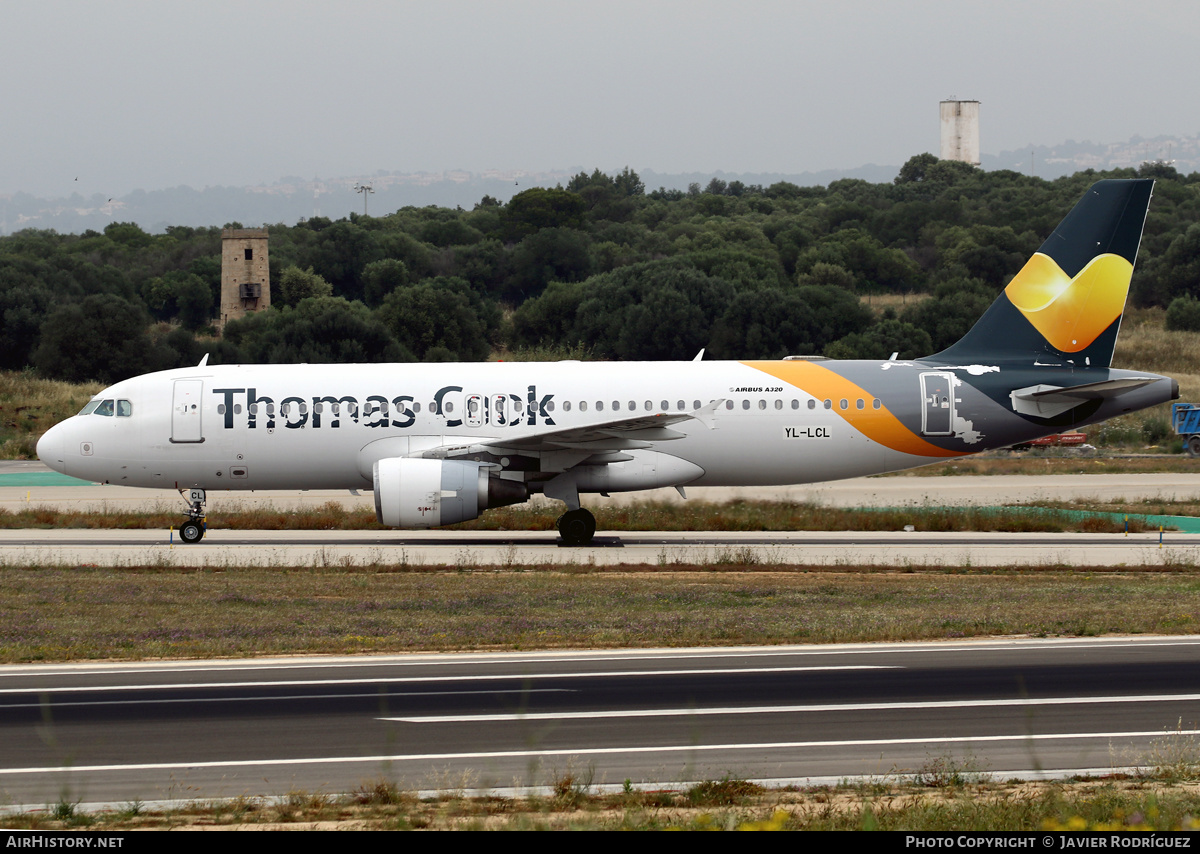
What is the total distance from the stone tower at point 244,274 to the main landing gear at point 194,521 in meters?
70.9

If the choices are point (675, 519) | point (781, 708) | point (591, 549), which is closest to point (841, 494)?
point (675, 519)

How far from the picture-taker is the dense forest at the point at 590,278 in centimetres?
7194

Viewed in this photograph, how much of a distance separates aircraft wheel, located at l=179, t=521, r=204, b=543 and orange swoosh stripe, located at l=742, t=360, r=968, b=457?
1320cm

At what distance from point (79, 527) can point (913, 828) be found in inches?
1107

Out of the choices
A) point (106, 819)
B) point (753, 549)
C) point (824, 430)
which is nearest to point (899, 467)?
point (824, 430)

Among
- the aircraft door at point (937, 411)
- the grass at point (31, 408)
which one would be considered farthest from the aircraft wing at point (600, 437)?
the grass at point (31, 408)

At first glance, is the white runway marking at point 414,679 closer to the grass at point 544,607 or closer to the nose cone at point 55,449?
the grass at point 544,607

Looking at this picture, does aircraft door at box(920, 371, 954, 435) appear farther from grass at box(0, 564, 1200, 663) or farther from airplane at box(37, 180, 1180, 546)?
grass at box(0, 564, 1200, 663)

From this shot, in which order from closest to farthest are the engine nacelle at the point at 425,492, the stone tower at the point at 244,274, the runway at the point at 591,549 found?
the runway at the point at 591,549 → the engine nacelle at the point at 425,492 → the stone tower at the point at 244,274

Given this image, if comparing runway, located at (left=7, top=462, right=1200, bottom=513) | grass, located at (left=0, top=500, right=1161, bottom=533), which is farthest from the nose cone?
runway, located at (left=7, top=462, right=1200, bottom=513)

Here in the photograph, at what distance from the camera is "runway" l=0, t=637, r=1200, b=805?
9.84 metres

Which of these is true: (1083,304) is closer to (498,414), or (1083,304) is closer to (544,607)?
(498,414)

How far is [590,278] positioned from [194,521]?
207ft

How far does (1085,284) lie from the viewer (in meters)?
28.9
